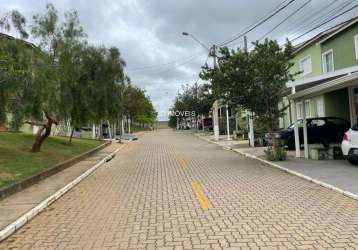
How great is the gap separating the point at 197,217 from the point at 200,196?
92.8 inches

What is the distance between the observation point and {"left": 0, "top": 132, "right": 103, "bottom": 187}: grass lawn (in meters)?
14.0

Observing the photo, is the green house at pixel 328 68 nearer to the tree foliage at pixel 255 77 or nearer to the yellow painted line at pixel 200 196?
the tree foliage at pixel 255 77

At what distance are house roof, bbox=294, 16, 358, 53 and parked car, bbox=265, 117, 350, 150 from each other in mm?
4538

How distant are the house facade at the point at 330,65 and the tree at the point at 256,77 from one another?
0.79 meters

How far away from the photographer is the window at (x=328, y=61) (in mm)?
25078

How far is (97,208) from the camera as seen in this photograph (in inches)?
378

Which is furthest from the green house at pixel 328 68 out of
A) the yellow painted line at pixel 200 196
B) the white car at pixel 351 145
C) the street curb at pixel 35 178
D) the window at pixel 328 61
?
the street curb at pixel 35 178


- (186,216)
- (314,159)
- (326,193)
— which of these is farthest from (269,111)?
(186,216)

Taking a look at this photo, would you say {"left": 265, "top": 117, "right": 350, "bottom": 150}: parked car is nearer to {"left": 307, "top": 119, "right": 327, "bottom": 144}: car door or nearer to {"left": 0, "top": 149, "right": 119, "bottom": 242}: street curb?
{"left": 307, "top": 119, "right": 327, "bottom": 144}: car door

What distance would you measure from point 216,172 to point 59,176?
5436 millimetres

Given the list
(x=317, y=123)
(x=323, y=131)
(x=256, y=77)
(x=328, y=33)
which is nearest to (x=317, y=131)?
(x=323, y=131)

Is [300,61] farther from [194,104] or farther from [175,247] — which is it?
[194,104]

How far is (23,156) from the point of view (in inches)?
704

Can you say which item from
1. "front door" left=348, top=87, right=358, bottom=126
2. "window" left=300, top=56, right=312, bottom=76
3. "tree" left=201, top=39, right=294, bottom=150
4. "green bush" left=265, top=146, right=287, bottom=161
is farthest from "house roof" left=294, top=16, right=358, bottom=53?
"green bush" left=265, top=146, right=287, bottom=161
